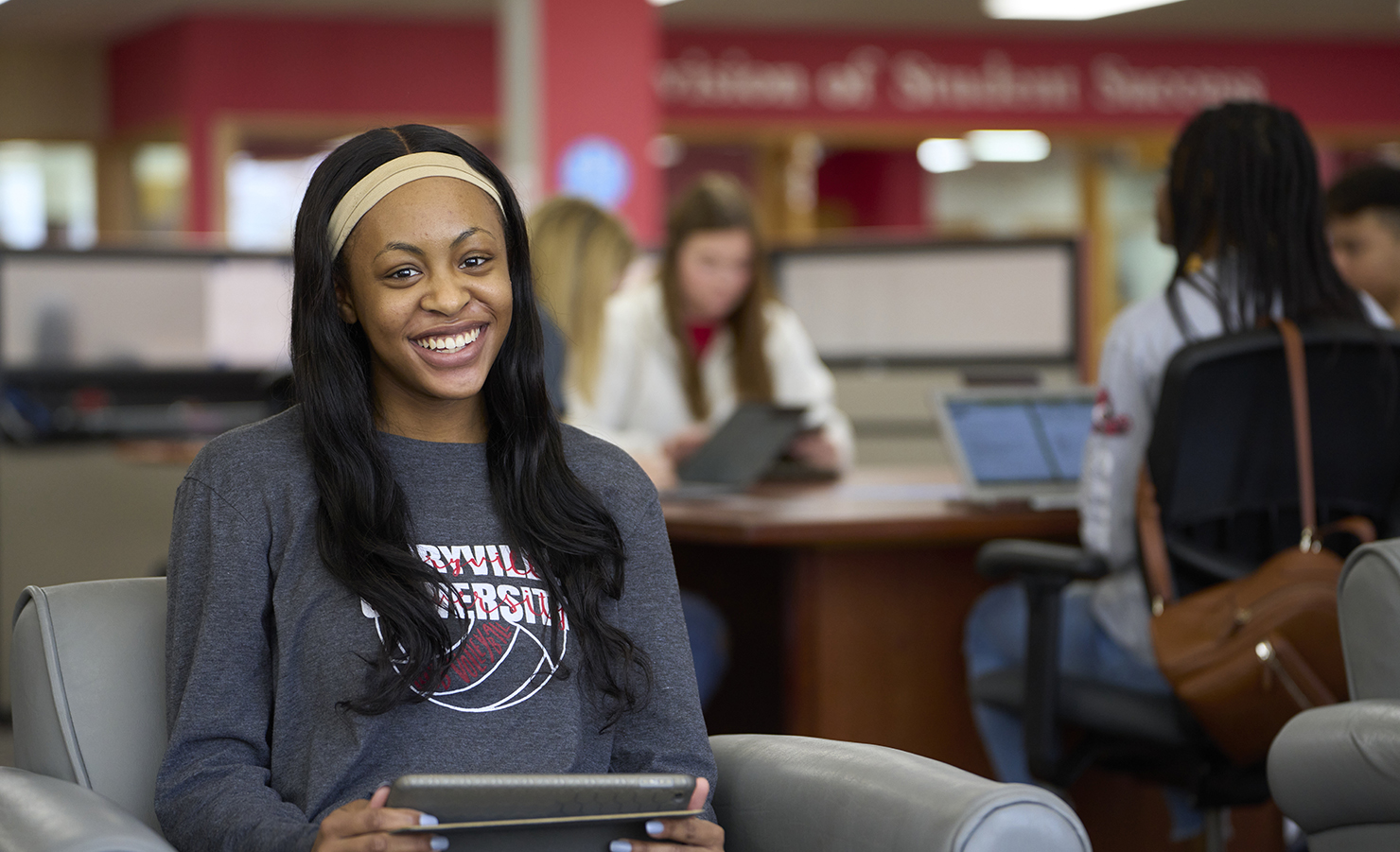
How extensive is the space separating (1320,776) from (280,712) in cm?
101

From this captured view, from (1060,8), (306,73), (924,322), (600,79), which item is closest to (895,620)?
(924,322)

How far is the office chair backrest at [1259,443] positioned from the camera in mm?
1876

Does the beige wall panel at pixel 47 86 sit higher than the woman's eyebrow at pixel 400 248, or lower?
higher

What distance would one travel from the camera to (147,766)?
133cm

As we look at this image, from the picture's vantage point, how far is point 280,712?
1.22 meters

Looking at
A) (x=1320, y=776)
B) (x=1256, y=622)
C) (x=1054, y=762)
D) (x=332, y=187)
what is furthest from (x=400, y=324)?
(x=1054, y=762)

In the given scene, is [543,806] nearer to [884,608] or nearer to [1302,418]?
[1302,418]

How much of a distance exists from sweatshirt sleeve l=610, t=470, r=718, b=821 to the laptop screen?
1.31 m

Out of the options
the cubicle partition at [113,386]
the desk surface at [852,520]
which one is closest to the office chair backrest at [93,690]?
the desk surface at [852,520]

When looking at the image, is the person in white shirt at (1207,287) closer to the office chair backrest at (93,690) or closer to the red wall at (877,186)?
the office chair backrest at (93,690)

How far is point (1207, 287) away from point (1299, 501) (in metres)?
0.32

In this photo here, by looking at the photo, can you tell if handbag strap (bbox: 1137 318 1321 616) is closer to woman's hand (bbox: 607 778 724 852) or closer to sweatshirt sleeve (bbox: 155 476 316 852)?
woman's hand (bbox: 607 778 724 852)

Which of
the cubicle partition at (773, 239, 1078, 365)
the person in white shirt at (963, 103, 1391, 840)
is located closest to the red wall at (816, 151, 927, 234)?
the cubicle partition at (773, 239, 1078, 365)

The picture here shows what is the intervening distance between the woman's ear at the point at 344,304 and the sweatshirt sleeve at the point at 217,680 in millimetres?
195
